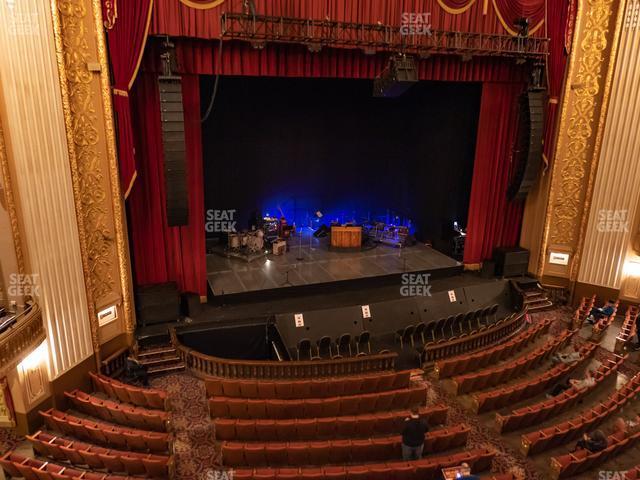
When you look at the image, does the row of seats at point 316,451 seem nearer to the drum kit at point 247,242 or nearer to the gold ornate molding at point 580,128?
the drum kit at point 247,242

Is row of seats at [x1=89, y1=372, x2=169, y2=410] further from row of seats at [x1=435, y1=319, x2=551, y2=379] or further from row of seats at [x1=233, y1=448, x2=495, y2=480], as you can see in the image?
row of seats at [x1=435, y1=319, x2=551, y2=379]

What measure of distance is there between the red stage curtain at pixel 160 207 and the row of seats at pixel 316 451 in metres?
5.54

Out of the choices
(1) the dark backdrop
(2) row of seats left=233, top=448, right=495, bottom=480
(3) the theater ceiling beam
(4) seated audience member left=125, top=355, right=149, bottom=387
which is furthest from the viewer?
(1) the dark backdrop

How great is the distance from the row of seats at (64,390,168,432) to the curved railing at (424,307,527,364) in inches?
219

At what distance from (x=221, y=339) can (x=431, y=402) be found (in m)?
4.80

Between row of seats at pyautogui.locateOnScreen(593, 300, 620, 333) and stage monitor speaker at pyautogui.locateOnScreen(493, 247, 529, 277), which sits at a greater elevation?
stage monitor speaker at pyautogui.locateOnScreen(493, 247, 529, 277)

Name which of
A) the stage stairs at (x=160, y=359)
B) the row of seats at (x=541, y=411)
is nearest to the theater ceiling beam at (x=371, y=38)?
the stage stairs at (x=160, y=359)

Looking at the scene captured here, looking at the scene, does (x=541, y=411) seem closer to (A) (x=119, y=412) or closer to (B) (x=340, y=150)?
(A) (x=119, y=412)

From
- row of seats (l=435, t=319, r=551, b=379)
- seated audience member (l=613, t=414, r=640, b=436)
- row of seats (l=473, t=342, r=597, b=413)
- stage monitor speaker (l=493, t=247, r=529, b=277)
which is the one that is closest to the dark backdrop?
stage monitor speaker (l=493, t=247, r=529, b=277)

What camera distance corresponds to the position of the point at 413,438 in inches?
270

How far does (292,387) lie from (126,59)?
7.14 meters

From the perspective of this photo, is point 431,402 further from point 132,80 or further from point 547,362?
point 132,80

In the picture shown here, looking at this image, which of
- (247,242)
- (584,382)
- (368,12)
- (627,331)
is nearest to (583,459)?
(584,382)

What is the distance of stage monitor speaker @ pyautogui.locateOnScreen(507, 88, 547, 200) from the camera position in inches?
495
